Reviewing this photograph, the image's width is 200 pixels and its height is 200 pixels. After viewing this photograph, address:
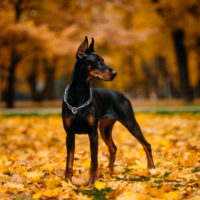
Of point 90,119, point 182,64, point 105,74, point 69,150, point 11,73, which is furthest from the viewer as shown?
point 182,64

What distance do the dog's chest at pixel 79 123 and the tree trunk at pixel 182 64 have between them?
15.3 meters

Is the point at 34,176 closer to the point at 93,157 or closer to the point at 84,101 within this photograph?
the point at 93,157

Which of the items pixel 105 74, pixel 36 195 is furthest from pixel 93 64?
pixel 36 195

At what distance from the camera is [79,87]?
3027 mm

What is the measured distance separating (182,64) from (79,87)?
613 inches

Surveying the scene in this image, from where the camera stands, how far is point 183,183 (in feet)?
9.74

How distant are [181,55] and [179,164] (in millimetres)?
14643

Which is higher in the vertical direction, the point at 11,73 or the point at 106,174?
the point at 11,73

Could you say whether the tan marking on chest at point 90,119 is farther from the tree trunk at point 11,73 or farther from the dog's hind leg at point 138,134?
the tree trunk at point 11,73

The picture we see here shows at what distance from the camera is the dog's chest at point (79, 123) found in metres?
2.98

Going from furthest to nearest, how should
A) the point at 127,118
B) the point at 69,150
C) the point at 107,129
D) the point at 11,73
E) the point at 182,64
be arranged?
the point at 182,64 < the point at 11,73 < the point at 107,129 < the point at 127,118 < the point at 69,150

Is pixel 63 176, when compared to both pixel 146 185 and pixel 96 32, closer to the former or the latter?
pixel 146 185

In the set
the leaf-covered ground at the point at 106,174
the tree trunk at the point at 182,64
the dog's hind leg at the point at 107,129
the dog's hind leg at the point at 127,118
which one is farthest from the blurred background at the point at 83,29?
the dog's hind leg at the point at 127,118

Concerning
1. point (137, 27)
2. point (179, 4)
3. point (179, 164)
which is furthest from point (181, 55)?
point (179, 164)
